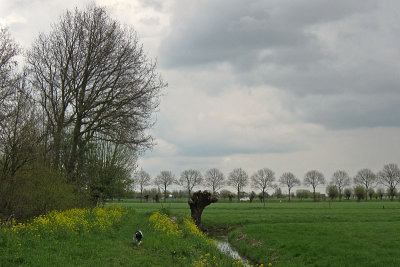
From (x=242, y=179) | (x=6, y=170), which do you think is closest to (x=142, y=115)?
(x=6, y=170)

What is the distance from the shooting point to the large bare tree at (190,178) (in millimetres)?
137375

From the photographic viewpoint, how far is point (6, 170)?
56.7 ft

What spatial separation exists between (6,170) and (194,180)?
122m

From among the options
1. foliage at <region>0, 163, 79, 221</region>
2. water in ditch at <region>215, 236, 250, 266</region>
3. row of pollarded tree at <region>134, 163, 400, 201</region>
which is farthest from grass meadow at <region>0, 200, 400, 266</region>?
row of pollarded tree at <region>134, 163, 400, 201</region>

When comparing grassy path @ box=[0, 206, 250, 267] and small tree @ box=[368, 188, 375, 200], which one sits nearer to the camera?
grassy path @ box=[0, 206, 250, 267]

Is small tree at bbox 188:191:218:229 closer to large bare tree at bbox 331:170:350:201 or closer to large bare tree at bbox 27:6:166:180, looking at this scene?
large bare tree at bbox 27:6:166:180

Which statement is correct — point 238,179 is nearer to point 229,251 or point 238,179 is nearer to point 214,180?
point 214,180

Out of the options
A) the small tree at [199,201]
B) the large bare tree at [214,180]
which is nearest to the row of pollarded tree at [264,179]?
the large bare tree at [214,180]

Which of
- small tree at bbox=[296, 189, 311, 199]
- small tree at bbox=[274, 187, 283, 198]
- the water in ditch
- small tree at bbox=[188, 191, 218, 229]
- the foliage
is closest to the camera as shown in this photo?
the foliage

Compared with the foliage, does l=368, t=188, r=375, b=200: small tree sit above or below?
below

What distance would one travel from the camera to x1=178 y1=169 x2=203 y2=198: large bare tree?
5408 inches

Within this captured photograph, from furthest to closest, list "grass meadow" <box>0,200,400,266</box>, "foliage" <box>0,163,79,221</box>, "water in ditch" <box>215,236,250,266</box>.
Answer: "water in ditch" <box>215,236,250,266</box> < "foliage" <box>0,163,79,221</box> < "grass meadow" <box>0,200,400,266</box>

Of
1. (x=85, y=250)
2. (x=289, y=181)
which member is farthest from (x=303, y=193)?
(x=85, y=250)

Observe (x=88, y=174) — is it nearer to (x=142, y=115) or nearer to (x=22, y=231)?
(x=142, y=115)
